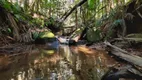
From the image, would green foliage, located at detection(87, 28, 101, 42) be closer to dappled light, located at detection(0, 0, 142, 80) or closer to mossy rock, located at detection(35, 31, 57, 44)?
dappled light, located at detection(0, 0, 142, 80)

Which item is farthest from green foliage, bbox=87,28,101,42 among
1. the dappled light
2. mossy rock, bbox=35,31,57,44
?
mossy rock, bbox=35,31,57,44

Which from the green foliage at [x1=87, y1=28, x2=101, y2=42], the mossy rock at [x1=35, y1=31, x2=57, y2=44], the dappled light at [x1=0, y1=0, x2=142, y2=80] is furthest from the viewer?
the mossy rock at [x1=35, y1=31, x2=57, y2=44]

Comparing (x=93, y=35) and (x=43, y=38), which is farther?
(x=43, y=38)

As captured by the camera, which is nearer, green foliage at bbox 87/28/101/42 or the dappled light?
the dappled light

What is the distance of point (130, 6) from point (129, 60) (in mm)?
5681

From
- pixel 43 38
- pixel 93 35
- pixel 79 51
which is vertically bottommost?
pixel 79 51

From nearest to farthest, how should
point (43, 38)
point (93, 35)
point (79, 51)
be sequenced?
point (79, 51) < point (93, 35) < point (43, 38)

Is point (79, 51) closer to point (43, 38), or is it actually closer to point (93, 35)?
point (93, 35)

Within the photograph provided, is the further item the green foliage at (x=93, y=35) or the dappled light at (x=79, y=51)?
the green foliage at (x=93, y=35)

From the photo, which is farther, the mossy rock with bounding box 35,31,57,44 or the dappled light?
the mossy rock with bounding box 35,31,57,44

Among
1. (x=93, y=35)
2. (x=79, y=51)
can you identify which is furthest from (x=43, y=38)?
(x=79, y=51)

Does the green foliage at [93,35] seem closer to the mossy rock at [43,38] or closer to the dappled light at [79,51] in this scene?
the dappled light at [79,51]

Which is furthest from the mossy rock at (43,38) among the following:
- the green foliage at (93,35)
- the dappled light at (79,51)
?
the green foliage at (93,35)

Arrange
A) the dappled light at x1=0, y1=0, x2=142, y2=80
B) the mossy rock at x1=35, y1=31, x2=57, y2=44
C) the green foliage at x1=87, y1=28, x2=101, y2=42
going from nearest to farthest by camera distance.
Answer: the dappled light at x1=0, y1=0, x2=142, y2=80, the green foliage at x1=87, y1=28, x2=101, y2=42, the mossy rock at x1=35, y1=31, x2=57, y2=44
